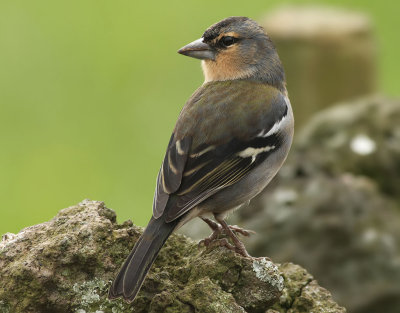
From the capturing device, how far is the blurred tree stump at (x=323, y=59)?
9.65 metres

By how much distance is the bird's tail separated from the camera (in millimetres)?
3762

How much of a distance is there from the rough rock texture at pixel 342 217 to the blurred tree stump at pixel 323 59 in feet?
9.68

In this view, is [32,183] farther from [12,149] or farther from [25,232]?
[25,232]

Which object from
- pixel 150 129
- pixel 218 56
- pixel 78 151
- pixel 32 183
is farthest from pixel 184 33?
pixel 218 56

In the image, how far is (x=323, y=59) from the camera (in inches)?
381

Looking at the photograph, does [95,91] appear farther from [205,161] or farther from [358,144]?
[205,161]

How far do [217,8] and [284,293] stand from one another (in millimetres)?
9262

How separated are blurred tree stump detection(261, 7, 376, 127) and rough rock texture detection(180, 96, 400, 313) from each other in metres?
2.95

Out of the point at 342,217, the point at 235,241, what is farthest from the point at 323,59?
the point at 235,241

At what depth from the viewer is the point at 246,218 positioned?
6543 mm

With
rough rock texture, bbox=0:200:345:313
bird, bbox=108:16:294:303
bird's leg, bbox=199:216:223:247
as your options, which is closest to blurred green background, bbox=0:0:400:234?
bird, bbox=108:16:294:303

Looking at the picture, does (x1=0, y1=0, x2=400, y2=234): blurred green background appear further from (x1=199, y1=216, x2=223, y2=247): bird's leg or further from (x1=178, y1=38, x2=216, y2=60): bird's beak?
(x1=199, y1=216, x2=223, y2=247): bird's leg

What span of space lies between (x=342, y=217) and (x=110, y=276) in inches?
105

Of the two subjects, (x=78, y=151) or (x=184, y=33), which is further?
(x=184, y=33)
